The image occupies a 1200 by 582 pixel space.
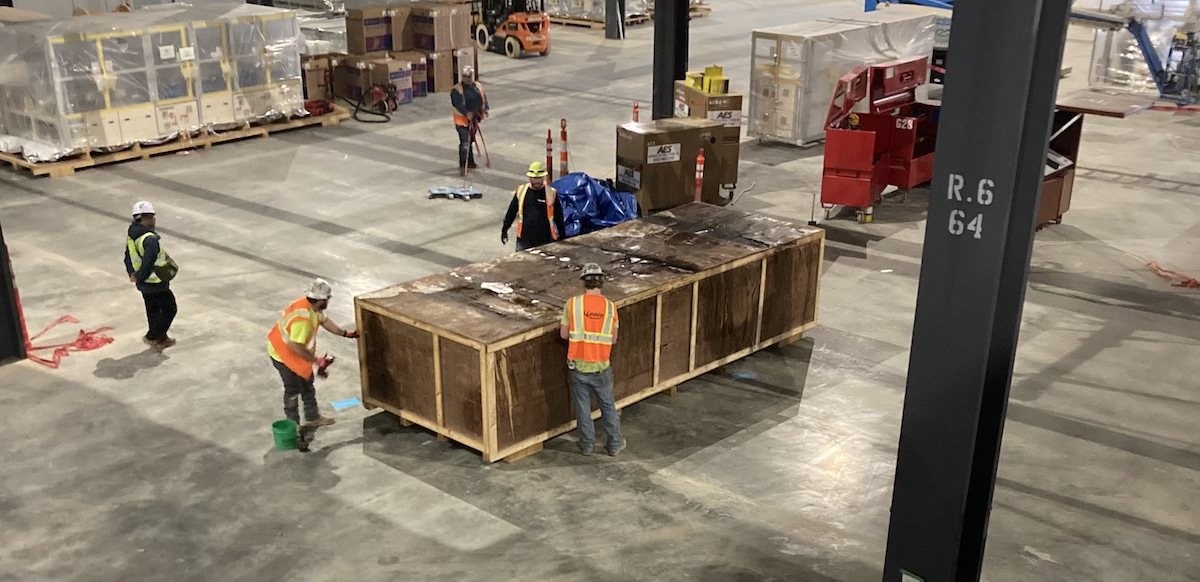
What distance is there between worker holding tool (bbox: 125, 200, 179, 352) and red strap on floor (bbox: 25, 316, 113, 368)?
474mm

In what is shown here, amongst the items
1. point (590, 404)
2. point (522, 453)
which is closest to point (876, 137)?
point (590, 404)

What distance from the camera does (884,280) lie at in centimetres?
1334

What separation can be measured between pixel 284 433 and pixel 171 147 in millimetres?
11018

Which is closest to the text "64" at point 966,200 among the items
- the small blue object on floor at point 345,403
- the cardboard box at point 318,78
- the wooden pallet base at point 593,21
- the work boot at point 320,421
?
the work boot at point 320,421

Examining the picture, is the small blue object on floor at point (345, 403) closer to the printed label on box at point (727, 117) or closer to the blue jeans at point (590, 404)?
the blue jeans at point (590, 404)

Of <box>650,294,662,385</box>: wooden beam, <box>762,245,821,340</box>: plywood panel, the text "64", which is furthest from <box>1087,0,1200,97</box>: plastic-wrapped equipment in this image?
the text "64"

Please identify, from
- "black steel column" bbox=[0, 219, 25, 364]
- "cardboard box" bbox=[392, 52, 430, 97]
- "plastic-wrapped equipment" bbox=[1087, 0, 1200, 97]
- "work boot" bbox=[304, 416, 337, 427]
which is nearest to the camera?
"work boot" bbox=[304, 416, 337, 427]

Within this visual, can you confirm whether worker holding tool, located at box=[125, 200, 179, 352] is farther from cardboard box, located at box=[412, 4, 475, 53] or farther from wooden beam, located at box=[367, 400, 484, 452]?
cardboard box, located at box=[412, 4, 475, 53]

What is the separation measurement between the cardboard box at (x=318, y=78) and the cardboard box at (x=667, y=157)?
1009 centimetres

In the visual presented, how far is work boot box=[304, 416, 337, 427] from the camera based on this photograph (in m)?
9.42

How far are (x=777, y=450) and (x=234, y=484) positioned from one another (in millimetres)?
4329

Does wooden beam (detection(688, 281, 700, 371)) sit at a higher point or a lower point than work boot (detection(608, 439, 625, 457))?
higher

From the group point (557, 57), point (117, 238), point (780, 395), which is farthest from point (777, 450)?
point (557, 57)

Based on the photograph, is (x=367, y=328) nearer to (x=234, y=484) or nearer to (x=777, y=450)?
(x=234, y=484)
